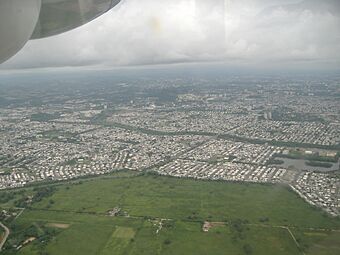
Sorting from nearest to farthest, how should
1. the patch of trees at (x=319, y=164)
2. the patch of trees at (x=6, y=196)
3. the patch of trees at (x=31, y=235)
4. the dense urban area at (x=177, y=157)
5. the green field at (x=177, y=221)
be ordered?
the green field at (x=177, y=221), the patch of trees at (x=31, y=235), the dense urban area at (x=177, y=157), the patch of trees at (x=6, y=196), the patch of trees at (x=319, y=164)

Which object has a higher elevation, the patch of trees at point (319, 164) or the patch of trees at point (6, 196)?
the patch of trees at point (6, 196)

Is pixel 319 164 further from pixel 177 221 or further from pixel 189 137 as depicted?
pixel 189 137

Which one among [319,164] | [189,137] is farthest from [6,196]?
[189,137]

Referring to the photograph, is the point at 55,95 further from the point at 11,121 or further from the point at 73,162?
the point at 73,162

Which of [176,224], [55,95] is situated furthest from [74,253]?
[55,95]

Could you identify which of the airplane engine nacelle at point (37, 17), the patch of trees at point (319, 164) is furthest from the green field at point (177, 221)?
the airplane engine nacelle at point (37, 17)

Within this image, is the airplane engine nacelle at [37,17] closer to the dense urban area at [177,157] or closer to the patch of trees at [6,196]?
the dense urban area at [177,157]

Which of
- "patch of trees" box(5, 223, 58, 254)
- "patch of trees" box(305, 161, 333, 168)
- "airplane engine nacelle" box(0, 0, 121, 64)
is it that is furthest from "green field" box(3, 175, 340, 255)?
"airplane engine nacelle" box(0, 0, 121, 64)

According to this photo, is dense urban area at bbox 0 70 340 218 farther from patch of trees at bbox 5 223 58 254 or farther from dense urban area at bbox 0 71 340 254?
patch of trees at bbox 5 223 58 254

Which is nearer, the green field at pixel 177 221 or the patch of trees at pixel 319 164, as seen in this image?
the green field at pixel 177 221
